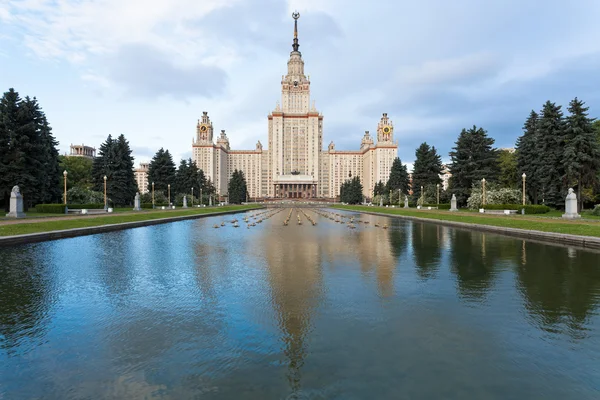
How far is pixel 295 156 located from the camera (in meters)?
168

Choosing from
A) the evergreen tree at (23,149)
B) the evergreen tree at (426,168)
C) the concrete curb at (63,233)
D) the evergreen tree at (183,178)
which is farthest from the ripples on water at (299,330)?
the evergreen tree at (183,178)

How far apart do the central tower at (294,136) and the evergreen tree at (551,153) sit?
119234mm

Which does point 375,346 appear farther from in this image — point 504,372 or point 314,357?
point 504,372

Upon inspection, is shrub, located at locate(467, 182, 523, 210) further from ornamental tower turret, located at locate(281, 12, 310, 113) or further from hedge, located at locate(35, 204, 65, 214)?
ornamental tower turret, located at locate(281, 12, 310, 113)

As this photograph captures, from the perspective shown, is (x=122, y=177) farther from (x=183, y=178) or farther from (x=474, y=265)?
(x=474, y=265)

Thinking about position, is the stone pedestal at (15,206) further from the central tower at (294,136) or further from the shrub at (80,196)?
the central tower at (294,136)

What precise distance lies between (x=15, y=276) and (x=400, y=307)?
10.0 m

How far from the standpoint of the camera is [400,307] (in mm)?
7109

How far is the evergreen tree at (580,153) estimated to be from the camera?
37.4 metres

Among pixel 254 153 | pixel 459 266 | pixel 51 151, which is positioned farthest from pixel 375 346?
pixel 254 153

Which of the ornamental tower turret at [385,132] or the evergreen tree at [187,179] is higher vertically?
the ornamental tower turret at [385,132]

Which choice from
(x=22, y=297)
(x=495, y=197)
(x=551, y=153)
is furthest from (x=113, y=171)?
(x=551, y=153)

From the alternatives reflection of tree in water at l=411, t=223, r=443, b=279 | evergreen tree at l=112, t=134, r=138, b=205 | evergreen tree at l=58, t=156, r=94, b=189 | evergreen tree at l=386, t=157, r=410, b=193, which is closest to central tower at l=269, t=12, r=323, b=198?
evergreen tree at l=386, t=157, r=410, b=193

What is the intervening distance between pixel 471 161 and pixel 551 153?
1309 cm
